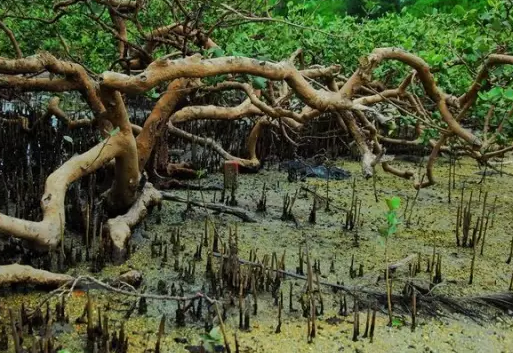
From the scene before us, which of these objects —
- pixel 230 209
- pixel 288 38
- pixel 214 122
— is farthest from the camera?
pixel 214 122

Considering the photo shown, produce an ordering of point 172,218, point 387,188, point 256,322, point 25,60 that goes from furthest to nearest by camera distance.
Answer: point 387,188 < point 172,218 < point 25,60 < point 256,322

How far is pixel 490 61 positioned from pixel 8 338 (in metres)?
2.38

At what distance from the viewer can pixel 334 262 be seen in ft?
10.8

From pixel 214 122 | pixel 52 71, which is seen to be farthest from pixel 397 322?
pixel 214 122

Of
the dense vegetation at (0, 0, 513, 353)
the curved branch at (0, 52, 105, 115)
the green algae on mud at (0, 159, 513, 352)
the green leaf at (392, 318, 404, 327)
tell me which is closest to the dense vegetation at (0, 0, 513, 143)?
the dense vegetation at (0, 0, 513, 353)

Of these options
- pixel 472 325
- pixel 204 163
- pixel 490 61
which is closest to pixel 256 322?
pixel 472 325

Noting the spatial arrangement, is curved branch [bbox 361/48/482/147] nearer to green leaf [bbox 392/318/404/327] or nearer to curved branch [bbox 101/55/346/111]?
curved branch [bbox 101/55/346/111]

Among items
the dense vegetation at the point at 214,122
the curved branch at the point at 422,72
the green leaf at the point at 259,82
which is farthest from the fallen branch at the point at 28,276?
the curved branch at the point at 422,72

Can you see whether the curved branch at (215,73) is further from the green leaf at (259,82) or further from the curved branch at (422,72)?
the curved branch at (422,72)

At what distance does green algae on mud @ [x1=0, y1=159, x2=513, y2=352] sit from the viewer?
248cm

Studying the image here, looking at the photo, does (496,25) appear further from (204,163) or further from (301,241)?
(204,163)

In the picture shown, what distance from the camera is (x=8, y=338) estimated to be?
2283mm

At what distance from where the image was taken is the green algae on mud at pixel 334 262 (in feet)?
8.13

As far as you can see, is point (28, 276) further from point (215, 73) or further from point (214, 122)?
point (214, 122)
